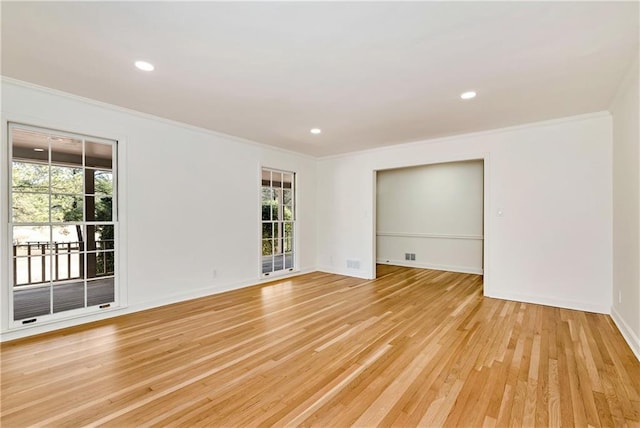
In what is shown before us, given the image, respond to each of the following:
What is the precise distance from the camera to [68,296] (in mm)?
3787

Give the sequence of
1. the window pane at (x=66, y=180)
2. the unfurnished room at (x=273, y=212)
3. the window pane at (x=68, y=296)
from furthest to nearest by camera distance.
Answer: the window pane at (x=68, y=296) → the window pane at (x=66, y=180) → the unfurnished room at (x=273, y=212)

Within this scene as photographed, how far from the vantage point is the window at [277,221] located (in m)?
5.80

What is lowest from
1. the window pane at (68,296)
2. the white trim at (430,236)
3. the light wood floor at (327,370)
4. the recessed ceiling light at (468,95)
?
Answer: the light wood floor at (327,370)

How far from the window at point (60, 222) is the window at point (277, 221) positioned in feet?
8.46

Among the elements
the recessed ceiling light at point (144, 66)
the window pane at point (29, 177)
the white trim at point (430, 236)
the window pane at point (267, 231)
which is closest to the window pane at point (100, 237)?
the window pane at point (29, 177)

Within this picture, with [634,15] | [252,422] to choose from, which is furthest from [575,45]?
[252,422]

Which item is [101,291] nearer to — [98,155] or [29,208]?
[29,208]

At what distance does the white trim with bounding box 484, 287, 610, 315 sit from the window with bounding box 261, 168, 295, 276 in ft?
12.4

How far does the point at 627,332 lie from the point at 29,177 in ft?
21.6

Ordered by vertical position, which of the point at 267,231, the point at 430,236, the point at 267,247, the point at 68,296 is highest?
the point at 267,231

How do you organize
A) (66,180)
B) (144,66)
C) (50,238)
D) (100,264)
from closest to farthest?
1. (144,66)
2. (50,238)
3. (66,180)
4. (100,264)

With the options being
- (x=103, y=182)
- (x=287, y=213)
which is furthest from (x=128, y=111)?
(x=287, y=213)

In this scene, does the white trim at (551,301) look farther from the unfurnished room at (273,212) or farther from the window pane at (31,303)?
the window pane at (31,303)

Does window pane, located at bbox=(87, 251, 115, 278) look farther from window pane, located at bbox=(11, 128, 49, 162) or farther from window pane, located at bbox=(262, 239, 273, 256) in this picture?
window pane, located at bbox=(262, 239, 273, 256)
